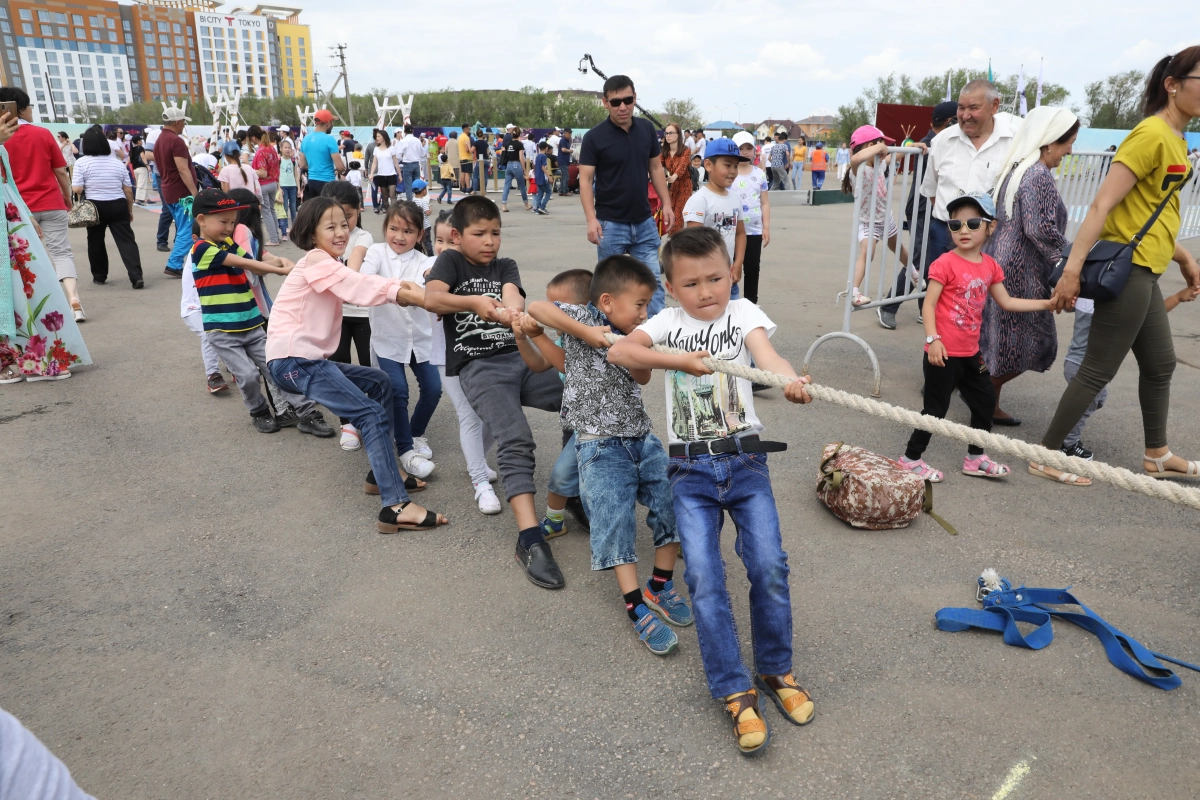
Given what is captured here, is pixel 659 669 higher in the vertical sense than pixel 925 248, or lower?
lower

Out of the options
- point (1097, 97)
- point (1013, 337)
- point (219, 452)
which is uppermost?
point (1097, 97)

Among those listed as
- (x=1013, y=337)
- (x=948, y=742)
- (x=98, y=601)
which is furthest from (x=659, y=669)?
(x=1013, y=337)

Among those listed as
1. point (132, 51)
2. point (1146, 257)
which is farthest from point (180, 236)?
point (132, 51)

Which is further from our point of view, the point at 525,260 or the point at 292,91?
the point at 292,91

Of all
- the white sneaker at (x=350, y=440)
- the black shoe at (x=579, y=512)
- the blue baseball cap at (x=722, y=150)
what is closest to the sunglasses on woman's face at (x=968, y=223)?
the blue baseball cap at (x=722, y=150)

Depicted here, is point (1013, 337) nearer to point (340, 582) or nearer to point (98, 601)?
point (340, 582)

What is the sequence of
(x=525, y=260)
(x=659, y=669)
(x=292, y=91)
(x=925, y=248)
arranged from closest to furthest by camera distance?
(x=659, y=669) → (x=925, y=248) → (x=525, y=260) → (x=292, y=91)

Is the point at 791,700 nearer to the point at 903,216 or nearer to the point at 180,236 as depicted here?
the point at 903,216

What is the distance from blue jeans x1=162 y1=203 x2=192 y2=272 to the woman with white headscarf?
8.82 metres

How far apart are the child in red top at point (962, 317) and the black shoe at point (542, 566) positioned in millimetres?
2059

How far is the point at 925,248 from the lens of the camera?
6.25 meters

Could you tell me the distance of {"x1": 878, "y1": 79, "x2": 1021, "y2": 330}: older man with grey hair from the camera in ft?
19.4

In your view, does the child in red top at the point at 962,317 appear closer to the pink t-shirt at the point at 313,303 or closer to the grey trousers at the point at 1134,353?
the grey trousers at the point at 1134,353

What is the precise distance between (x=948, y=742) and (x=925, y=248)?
15.3ft
